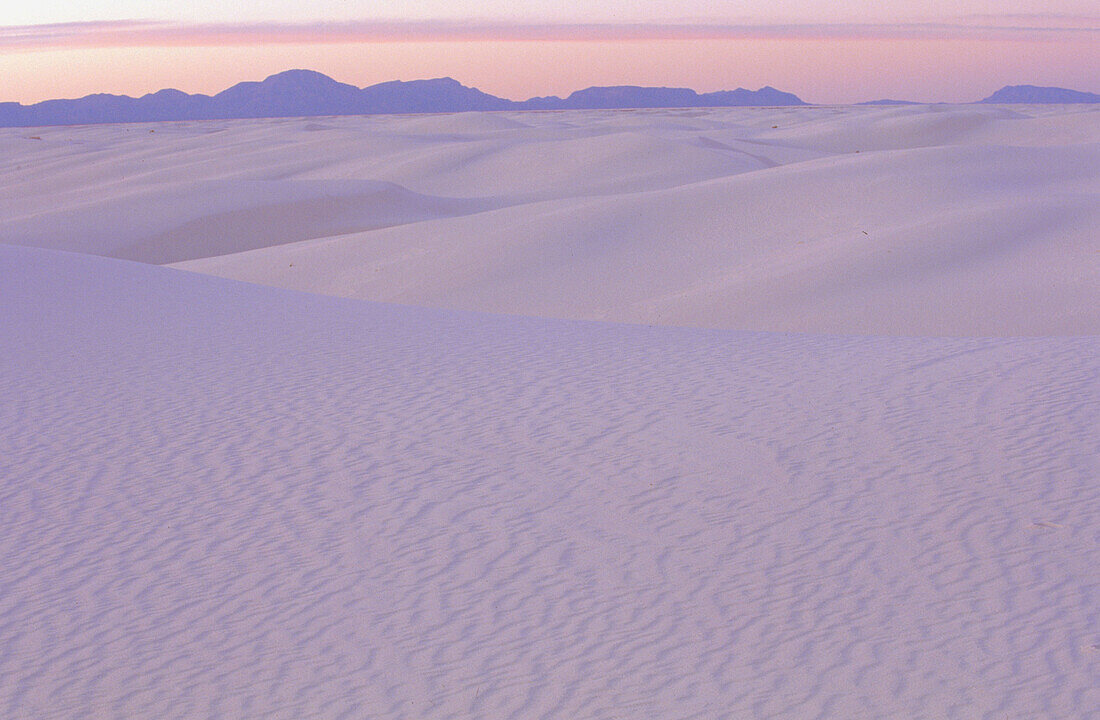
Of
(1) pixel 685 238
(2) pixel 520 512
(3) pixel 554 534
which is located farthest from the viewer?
(1) pixel 685 238

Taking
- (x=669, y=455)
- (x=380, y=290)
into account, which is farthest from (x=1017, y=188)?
(x=669, y=455)

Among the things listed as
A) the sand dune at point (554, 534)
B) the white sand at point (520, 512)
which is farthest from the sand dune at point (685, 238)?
the sand dune at point (554, 534)

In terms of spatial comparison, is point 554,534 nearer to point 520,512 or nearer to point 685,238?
point 520,512

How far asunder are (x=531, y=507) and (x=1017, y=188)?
490 inches

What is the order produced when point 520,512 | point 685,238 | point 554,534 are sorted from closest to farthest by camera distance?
1. point 554,534
2. point 520,512
3. point 685,238

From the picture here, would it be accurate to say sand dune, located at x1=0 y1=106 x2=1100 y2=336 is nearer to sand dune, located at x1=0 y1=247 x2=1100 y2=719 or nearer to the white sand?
the white sand

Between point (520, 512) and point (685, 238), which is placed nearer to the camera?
point (520, 512)

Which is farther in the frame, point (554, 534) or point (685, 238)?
point (685, 238)

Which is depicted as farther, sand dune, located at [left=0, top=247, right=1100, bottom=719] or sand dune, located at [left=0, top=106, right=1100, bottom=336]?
sand dune, located at [left=0, top=106, right=1100, bottom=336]

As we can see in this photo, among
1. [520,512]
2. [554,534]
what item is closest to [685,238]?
[520,512]

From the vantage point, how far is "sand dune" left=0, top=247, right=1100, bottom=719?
8.41 ft

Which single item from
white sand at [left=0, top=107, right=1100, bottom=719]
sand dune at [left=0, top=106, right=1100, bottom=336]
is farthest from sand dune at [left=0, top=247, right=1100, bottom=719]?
sand dune at [left=0, top=106, right=1100, bottom=336]

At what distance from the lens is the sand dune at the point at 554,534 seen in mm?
2562

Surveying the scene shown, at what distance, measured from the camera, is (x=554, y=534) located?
327 cm
